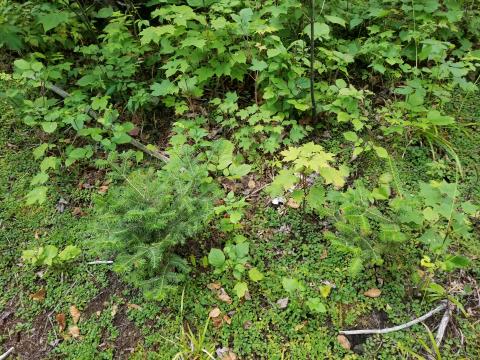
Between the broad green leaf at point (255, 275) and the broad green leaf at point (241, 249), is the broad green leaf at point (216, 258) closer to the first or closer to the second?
the broad green leaf at point (241, 249)

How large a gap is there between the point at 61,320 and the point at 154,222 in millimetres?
1088

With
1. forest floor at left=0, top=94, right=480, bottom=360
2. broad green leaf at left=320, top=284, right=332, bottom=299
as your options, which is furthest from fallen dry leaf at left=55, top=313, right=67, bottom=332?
broad green leaf at left=320, top=284, right=332, bottom=299

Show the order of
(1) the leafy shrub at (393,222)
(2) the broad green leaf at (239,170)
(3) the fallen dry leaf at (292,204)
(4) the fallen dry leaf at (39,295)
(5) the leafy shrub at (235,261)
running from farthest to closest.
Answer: (3) the fallen dry leaf at (292,204) < (2) the broad green leaf at (239,170) < (4) the fallen dry leaf at (39,295) < (5) the leafy shrub at (235,261) < (1) the leafy shrub at (393,222)

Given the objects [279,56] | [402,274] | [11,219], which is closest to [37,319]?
[11,219]

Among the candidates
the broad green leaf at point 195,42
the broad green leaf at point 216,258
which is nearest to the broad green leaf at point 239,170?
the broad green leaf at point 216,258

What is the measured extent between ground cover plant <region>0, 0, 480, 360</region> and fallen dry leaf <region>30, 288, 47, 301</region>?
0.03 metres

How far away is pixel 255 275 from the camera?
296cm

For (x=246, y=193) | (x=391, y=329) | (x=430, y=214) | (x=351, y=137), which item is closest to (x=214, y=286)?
(x=246, y=193)

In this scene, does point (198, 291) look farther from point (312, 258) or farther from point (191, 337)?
point (312, 258)

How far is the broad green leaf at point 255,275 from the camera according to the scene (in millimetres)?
2951

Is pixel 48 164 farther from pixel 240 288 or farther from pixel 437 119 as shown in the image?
pixel 437 119

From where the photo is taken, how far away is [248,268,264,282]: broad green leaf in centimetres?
295

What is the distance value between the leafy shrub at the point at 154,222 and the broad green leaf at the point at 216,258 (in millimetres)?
200

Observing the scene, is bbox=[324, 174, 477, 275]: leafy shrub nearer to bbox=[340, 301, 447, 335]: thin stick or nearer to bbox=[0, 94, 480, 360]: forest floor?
bbox=[0, 94, 480, 360]: forest floor
